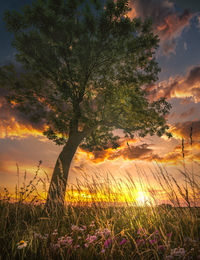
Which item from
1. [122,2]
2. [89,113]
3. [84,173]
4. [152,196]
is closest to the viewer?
[152,196]

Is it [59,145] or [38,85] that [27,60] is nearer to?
[38,85]

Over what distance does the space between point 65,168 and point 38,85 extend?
5292mm

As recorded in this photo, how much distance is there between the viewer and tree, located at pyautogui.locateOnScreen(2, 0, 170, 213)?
967 cm

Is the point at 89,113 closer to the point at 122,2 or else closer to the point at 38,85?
the point at 38,85

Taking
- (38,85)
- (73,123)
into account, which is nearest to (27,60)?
(38,85)

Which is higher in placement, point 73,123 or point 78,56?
point 78,56

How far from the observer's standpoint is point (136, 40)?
33.6 feet

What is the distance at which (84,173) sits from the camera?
4.90 metres

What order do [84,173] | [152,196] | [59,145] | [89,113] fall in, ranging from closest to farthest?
[152,196]
[84,173]
[89,113]
[59,145]

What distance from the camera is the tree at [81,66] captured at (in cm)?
967

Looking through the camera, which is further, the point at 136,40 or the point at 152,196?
the point at 136,40

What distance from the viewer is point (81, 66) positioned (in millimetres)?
10500

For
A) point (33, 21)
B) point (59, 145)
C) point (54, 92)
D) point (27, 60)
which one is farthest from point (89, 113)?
point (33, 21)

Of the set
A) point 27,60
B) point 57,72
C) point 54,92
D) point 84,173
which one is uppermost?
point 27,60
